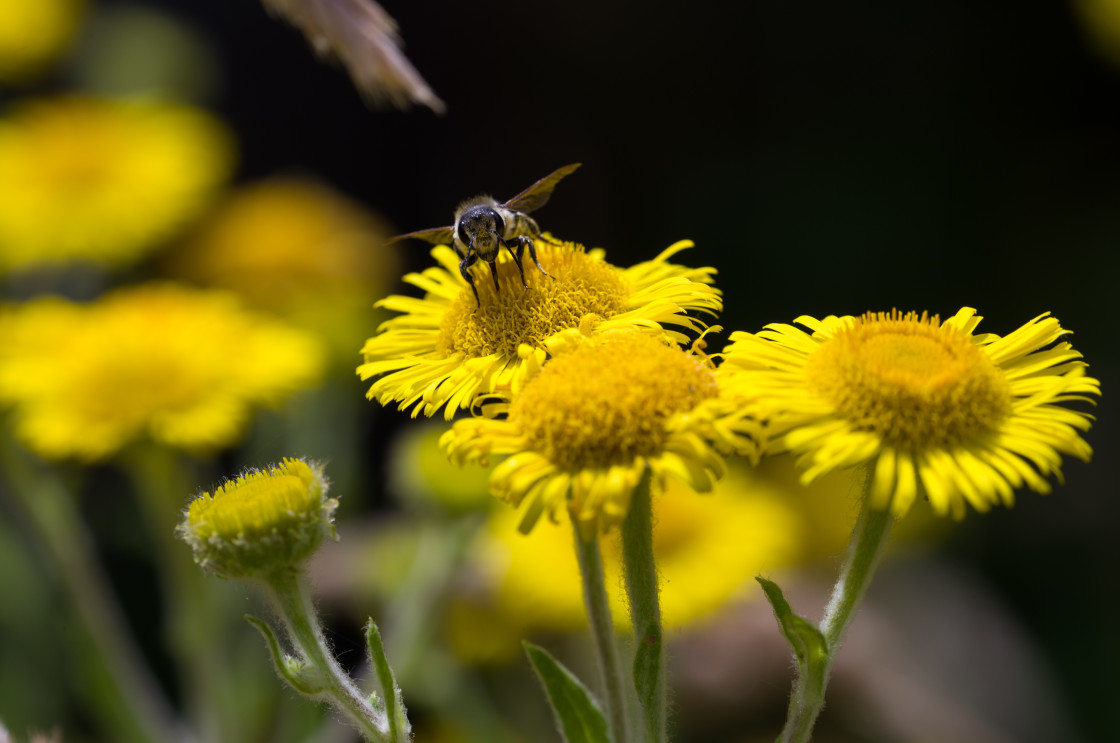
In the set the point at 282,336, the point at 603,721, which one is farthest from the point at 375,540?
the point at 603,721

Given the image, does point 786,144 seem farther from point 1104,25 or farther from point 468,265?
point 468,265

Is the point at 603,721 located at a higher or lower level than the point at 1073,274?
higher

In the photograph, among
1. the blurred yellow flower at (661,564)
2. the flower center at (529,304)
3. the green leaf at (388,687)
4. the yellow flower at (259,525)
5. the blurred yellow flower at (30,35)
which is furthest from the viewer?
the blurred yellow flower at (30,35)

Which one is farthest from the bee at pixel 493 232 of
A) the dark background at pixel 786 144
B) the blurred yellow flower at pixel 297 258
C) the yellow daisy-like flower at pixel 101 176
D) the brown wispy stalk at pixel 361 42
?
the dark background at pixel 786 144

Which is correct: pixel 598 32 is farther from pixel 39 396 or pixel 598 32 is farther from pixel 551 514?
pixel 551 514

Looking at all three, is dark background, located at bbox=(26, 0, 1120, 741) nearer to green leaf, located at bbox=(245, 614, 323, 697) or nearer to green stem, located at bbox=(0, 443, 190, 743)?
green stem, located at bbox=(0, 443, 190, 743)

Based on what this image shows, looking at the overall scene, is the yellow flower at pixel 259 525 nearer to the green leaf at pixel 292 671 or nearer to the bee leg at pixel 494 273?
the green leaf at pixel 292 671
